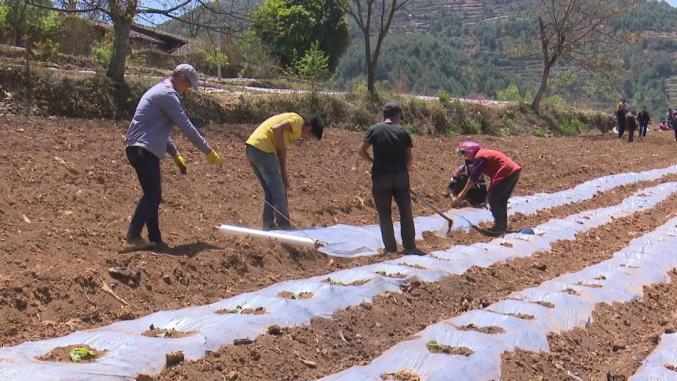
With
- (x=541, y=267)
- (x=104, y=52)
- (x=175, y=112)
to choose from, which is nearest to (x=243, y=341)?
(x=175, y=112)

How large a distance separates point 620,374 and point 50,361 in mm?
3149

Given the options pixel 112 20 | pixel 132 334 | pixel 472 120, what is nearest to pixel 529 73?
pixel 472 120

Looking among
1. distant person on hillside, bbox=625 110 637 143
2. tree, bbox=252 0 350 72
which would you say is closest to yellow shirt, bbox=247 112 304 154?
distant person on hillside, bbox=625 110 637 143

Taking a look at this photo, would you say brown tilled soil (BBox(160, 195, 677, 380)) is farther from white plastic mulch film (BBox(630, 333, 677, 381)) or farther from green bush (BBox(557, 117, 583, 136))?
green bush (BBox(557, 117, 583, 136))

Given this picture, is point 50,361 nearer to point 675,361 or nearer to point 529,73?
point 675,361

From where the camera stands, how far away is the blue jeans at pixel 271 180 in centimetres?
686

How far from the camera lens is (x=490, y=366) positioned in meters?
4.14

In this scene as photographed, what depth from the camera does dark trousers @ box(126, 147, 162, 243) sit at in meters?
5.86

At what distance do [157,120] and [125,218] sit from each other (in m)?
1.46

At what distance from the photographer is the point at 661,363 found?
4465mm

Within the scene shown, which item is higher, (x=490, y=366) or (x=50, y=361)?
(x=50, y=361)

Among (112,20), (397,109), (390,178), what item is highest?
(112,20)

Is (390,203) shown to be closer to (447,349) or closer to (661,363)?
(447,349)

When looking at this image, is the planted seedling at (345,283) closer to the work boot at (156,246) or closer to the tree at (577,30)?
the work boot at (156,246)
